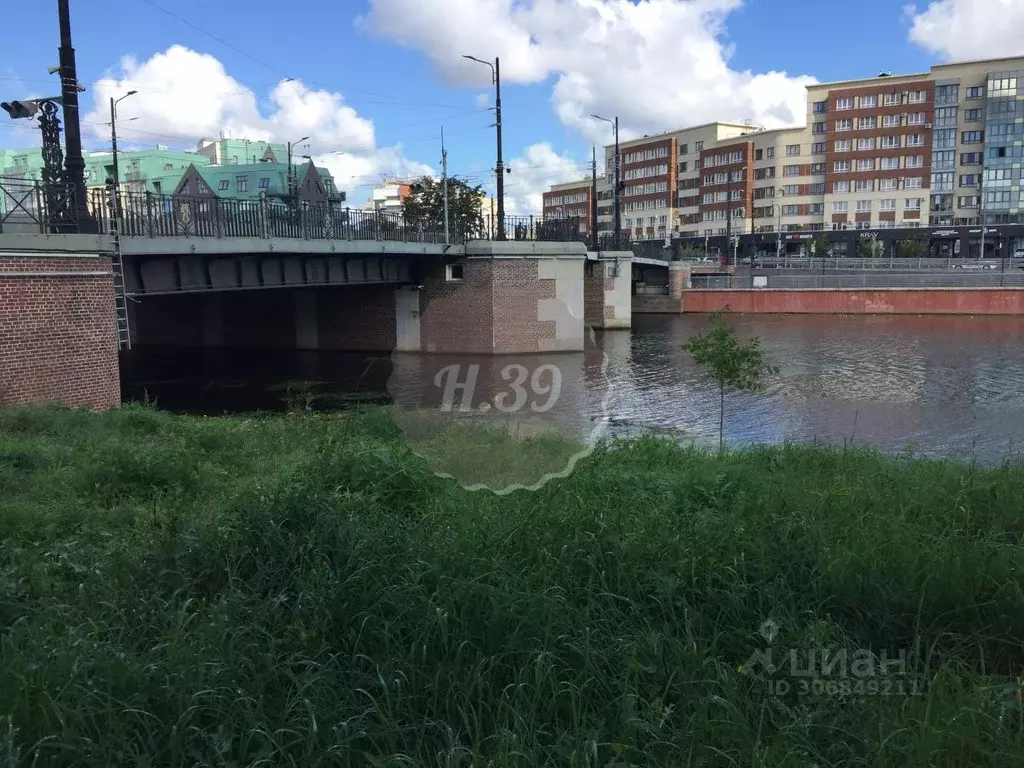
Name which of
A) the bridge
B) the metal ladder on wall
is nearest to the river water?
the bridge

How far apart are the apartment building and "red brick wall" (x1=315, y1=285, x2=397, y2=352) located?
9980 cm

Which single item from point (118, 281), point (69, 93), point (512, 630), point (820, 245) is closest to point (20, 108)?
point (69, 93)

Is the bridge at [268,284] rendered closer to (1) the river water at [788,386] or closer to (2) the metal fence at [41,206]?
(2) the metal fence at [41,206]

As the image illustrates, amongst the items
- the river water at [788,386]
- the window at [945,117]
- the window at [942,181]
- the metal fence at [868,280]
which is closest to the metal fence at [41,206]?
the river water at [788,386]

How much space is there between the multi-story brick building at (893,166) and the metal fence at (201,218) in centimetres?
5816

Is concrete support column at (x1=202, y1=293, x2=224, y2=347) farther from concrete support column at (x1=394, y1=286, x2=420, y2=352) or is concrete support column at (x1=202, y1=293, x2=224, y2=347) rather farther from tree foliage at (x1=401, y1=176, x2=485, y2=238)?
tree foliage at (x1=401, y1=176, x2=485, y2=238)

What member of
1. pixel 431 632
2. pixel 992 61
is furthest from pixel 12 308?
pixel 992 61

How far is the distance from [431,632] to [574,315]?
107ft

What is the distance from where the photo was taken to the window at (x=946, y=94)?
8644 cm

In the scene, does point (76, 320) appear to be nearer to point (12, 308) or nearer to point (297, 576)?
point (12, 308)

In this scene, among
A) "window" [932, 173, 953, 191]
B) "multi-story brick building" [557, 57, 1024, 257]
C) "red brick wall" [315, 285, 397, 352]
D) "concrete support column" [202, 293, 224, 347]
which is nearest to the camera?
"red brick wall" [315, 285, 397, 352]

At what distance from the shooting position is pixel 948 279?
53.8 metres

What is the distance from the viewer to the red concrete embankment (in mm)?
52312

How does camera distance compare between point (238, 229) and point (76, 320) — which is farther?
point (238, 229)
